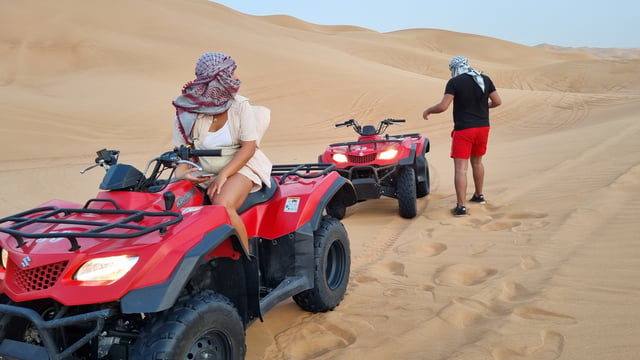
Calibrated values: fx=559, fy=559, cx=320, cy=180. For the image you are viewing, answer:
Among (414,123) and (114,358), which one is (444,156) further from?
(114,358)

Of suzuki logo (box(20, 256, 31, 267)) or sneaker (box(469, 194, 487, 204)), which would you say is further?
sneaker (box(469, 194, 487, 204))

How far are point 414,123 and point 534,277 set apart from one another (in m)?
14.4

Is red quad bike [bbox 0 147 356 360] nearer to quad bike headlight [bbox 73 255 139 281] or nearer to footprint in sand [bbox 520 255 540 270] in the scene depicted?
quad bike headlight [bbox 73 255 139 281]

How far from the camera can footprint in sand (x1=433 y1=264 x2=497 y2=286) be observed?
173 inches

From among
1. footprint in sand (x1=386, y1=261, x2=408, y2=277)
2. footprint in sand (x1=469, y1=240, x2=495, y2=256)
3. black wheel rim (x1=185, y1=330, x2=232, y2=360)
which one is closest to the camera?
black wheel rim (x1=185, y1=330, x2=232, y2=360)

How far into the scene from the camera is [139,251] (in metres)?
2.39

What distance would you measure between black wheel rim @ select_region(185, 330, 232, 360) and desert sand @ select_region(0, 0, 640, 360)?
772 millimetres

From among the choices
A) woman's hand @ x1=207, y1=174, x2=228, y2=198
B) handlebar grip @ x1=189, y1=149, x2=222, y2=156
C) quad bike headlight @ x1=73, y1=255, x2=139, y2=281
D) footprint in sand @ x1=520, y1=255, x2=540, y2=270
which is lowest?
footprint in sand @ x1=520, y1=255, x2=540, y2=270

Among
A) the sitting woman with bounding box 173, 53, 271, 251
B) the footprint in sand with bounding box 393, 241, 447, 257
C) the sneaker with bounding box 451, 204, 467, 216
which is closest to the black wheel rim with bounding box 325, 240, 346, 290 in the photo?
the sitting woman with bounding box 173, 53, 271, 251

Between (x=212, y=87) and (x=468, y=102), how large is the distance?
4.26 meters

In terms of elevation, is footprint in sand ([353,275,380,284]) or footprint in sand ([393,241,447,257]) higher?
footprint in sand ([353,275,380,284])

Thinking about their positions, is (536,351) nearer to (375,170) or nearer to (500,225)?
(500,225)

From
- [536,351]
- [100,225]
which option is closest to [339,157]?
[536,351]

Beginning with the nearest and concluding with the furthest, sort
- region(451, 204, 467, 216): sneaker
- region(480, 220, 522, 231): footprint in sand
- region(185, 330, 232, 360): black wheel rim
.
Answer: region(185, 330, 232, 360): black wheel rim
region(480, 220, 522, 231): footprint in sand
region(451, 204, 467, 216): sneaker
